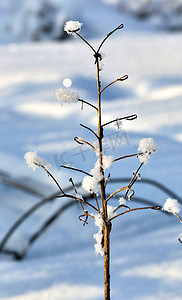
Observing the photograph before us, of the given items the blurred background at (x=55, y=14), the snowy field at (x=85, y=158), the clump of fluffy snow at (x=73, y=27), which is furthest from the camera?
the blurred background at (x=55, y=14)

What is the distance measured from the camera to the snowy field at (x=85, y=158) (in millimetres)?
540

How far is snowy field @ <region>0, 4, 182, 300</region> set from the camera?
540mm

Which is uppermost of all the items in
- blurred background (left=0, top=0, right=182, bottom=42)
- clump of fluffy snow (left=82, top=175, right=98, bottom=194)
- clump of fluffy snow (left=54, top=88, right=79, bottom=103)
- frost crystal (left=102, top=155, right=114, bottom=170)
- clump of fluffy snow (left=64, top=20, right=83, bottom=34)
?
blurred background (left=0, top=0, right=182, bottom=42)

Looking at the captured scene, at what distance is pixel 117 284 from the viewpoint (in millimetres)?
530

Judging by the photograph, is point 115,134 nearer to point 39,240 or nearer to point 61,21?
point 39,240

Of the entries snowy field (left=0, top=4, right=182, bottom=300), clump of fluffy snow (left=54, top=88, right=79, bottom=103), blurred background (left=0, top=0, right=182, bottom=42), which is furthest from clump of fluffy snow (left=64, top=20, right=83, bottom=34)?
blurred background (left=0, top=0, right=182, bottom=42)

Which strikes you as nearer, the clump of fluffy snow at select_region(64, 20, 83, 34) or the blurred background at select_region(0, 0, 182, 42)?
the clump of fluffy snow at select_region(64, 20, 83, 34)

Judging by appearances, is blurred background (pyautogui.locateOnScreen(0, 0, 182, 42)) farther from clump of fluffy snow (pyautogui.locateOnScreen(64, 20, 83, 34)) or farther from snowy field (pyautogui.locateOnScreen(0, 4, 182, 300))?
clump of fluffy snow (pyautogui.locateOnScreen(64, 20, 83, 34))

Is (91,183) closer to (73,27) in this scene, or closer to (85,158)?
(73,27)

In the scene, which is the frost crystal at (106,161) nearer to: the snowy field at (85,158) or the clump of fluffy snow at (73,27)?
the clump of fluffy snow at (73,27)

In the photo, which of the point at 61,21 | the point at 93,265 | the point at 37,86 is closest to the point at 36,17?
the point at 61,21

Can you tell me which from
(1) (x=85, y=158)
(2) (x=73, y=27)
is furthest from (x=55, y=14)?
(2) (x=73, y=27)

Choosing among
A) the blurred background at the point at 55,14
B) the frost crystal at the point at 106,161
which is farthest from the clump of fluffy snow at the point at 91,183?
the blurred background at the point at 55,14

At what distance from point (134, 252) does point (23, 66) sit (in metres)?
1.20
